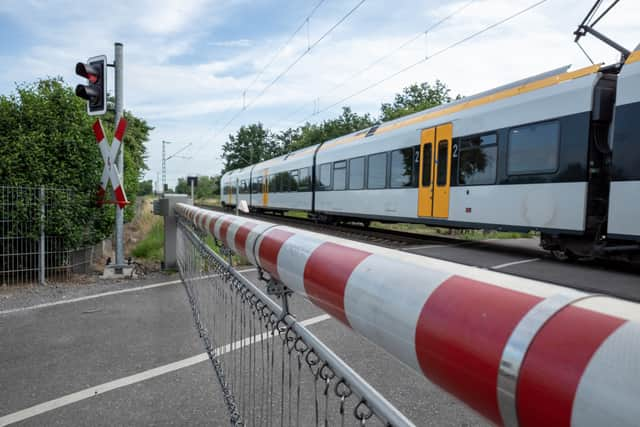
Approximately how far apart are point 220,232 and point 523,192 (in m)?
8.02

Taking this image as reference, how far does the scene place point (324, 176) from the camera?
18.3 m

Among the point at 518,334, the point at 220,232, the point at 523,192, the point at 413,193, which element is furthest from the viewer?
the point at 413,193

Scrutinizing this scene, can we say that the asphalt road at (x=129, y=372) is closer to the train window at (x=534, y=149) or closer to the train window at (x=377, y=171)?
the train window at (x=534, y=149)

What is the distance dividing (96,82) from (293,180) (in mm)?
14841

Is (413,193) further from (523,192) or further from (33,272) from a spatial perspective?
(33,272)

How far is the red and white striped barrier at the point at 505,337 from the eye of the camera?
0.48 m

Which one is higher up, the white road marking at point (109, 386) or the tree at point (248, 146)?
the tree at point (248, 146)

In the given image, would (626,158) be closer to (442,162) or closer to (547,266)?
(547,266)

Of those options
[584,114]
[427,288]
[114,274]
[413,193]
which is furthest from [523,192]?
[427,288]

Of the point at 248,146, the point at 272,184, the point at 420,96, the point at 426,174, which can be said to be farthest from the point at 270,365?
the point at 248,146

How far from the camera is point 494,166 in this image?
386 inches

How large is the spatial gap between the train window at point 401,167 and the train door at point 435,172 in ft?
1.65

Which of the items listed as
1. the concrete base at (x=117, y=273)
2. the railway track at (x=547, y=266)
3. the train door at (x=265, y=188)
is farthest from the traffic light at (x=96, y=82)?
the train door at (x=265, y=188)

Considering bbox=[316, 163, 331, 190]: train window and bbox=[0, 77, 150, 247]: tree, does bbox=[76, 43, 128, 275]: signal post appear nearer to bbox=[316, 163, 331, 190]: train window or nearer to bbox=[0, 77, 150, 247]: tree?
bbox=[0, 77, 150, 247]: tree
